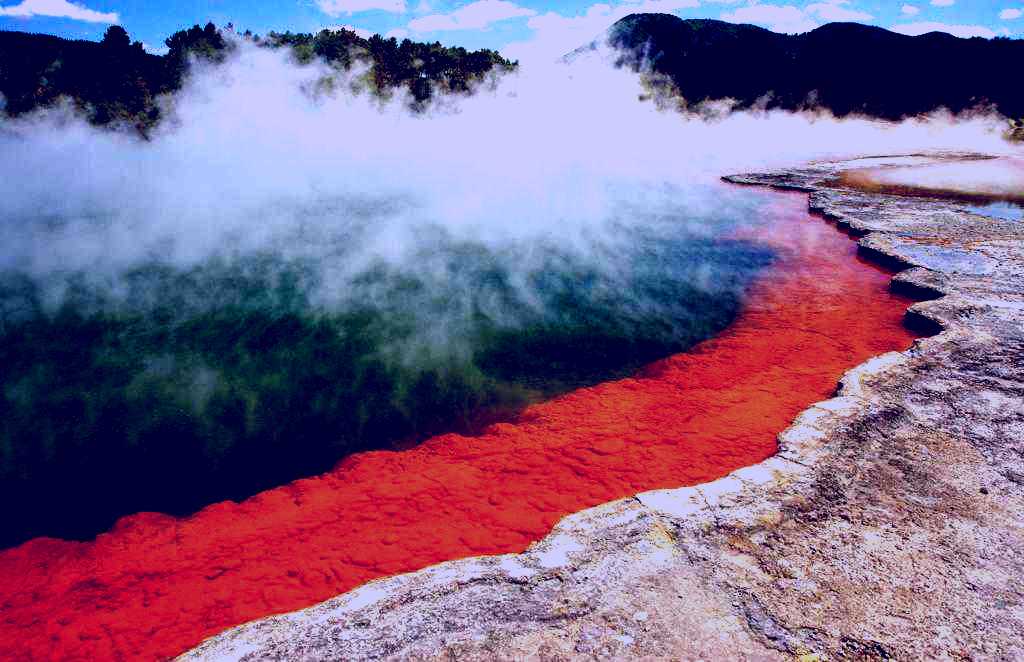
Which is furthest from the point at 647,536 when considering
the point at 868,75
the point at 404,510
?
the point at 868,75

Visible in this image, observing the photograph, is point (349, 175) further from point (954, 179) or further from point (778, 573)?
point (954, 179)

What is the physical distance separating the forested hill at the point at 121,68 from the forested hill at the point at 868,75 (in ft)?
71.4

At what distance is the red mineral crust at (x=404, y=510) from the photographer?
8.57 ft

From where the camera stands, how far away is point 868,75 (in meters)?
34.2

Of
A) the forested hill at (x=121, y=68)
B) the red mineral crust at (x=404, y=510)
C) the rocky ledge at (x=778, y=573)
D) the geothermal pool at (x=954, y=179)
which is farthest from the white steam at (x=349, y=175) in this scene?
the rocky ledge at (x=778, y=573)

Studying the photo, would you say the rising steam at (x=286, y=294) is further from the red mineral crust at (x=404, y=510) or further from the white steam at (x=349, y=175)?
the red mineral crust at (x=404, y=510)

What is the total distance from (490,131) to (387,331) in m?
18.6

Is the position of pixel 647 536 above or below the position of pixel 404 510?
above

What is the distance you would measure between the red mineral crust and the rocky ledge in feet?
1.82

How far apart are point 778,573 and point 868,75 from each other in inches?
1701

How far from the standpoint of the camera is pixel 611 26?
2311 inches

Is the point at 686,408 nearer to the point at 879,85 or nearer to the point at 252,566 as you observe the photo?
the point at 252,566

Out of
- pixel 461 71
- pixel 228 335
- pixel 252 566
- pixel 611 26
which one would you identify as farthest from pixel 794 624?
pixel 611 26

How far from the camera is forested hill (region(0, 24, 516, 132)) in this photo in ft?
Result: 45.4
